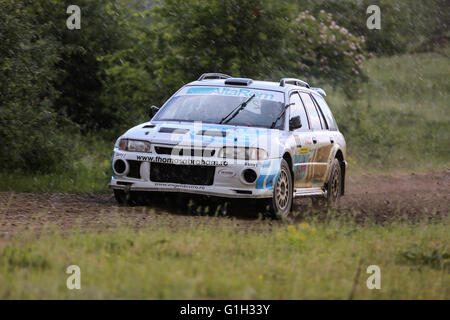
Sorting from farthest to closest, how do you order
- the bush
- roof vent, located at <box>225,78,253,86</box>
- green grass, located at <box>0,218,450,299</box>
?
the bush < roof vent, located at <box>225,78,253,86</box> < green grass, located at <box>0,218,450,299</box>

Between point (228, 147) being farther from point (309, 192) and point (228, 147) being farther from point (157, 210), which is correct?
point (309, 192)

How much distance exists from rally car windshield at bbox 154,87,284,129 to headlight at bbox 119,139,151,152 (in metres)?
0.99

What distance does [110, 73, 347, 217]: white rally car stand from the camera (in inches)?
366

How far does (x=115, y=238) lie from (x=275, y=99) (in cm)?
426

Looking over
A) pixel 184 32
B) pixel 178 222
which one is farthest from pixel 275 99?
pixel 184 32

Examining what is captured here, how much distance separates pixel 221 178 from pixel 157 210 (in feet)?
3.40

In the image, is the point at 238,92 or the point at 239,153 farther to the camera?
the point at 238,92

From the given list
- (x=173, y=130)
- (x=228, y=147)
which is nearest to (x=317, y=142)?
(x=228, y=147)

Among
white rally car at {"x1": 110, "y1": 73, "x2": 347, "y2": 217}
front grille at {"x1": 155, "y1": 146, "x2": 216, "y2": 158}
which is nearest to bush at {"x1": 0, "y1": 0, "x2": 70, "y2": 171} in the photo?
white rally car at {"x1": 110, "y1": 73, "x2": 347, "y2": 217}

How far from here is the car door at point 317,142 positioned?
444 inches

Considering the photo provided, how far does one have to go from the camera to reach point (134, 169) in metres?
9.65

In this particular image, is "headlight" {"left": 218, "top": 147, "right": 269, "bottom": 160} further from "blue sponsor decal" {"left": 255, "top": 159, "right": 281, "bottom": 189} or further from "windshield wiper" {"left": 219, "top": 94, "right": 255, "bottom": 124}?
"windshield wiper" {"left": 219, "top": 94, "right": 255, "bottom": 124}

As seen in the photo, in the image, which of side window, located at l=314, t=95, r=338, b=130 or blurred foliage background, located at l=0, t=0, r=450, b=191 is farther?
blurred foliage background, located at l=0, t=0, r=450, b=191

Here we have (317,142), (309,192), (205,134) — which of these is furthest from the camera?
(317,142)
